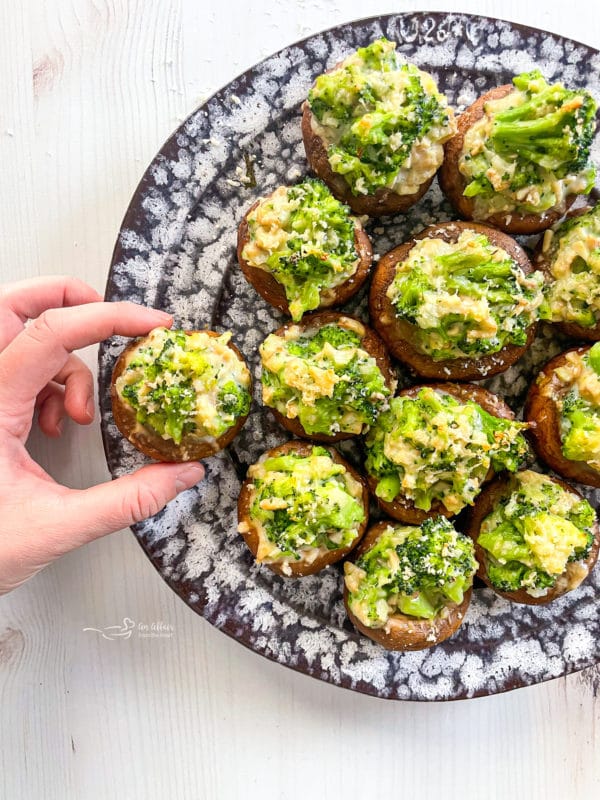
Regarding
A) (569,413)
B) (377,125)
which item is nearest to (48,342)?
(377,125)

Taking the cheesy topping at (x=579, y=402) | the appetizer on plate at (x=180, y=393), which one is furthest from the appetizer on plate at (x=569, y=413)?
the appetizer on plate at (x=180, y=393)

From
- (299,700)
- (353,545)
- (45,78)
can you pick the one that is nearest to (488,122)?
(353,545)

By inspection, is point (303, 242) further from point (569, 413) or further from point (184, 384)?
point (569, 413)

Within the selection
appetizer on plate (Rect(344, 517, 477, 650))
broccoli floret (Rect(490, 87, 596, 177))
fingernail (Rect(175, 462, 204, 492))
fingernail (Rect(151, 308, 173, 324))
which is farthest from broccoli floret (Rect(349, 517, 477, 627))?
broccoli floret (Rect(490, 87, 596, 177))

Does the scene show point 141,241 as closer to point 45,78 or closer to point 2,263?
point 2,263

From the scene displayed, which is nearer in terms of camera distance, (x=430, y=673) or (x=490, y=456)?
(x=490, y=456)

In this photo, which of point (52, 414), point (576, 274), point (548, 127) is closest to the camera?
point (548, 127)

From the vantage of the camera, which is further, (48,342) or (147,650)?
(147,650)
